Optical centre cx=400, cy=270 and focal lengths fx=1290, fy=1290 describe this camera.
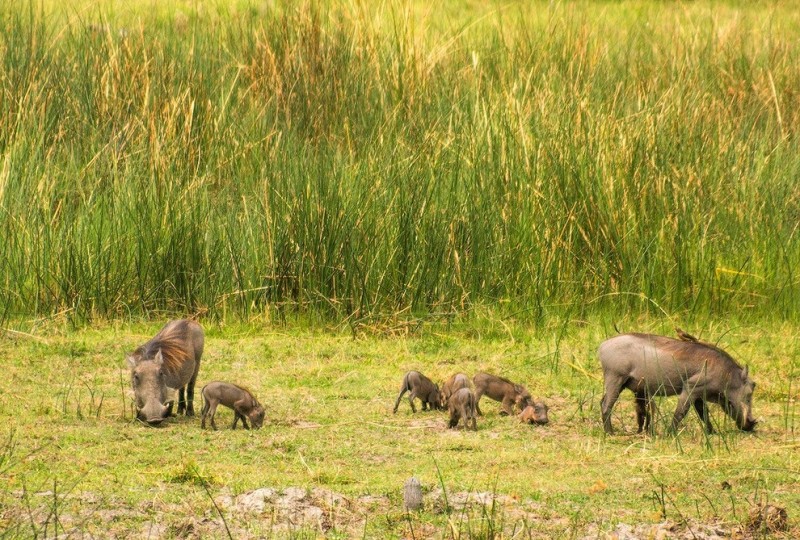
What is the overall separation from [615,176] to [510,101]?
1085 millimetres

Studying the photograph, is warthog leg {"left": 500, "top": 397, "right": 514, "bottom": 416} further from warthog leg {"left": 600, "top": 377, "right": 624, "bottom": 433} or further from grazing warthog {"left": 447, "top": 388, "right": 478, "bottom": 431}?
warthog leg {"left": 600, "top": 377, "right": 624, "bottom": 433}

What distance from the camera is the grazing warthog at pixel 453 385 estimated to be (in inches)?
224

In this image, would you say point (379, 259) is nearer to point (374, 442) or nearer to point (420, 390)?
point (420, 390)

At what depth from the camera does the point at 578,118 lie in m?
8.36

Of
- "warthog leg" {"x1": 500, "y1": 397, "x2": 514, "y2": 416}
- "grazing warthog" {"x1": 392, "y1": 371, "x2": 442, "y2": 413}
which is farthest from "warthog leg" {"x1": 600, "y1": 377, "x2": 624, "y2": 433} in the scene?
"grazing warthog" {"x1": 392, "y1": 371, "x2": 442, "y2": 413}

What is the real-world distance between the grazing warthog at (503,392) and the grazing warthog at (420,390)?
197 mm

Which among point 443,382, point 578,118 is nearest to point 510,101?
point 578,118

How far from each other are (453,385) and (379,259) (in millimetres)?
1842

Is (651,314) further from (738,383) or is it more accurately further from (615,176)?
(738,383)

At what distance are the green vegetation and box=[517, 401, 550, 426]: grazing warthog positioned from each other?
1904 mm

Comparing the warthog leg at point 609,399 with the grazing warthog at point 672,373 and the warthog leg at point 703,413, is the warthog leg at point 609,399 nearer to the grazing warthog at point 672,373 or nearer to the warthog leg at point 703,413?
the grazing warthog at point 672,373

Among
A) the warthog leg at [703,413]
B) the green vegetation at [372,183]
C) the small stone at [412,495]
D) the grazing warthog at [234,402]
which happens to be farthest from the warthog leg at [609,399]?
the green vegetation at [372,183]

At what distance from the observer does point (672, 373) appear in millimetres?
5344

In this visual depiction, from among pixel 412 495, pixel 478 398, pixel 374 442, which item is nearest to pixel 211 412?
pixel 374 442
